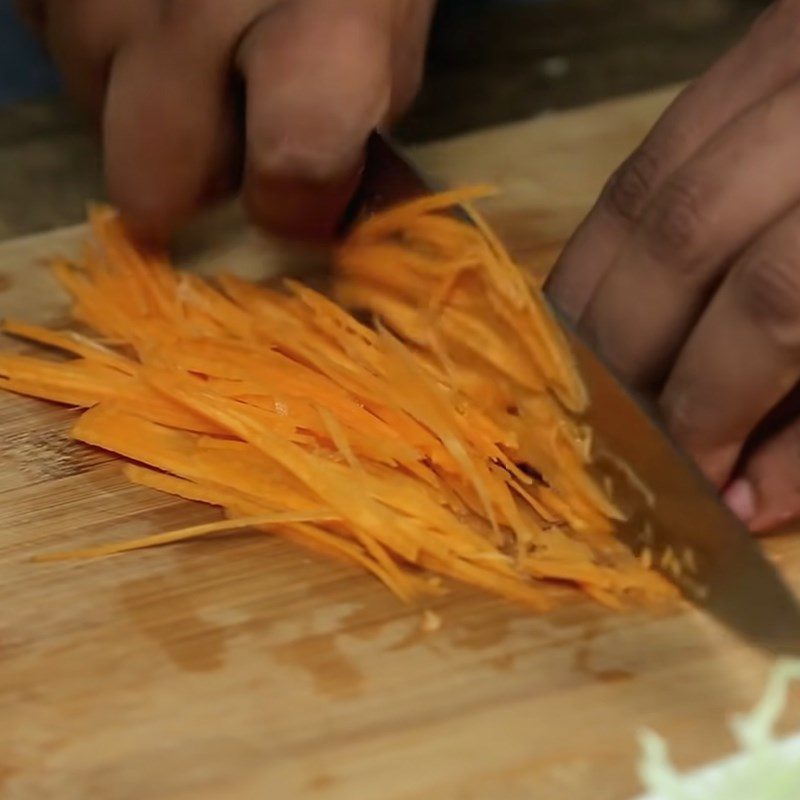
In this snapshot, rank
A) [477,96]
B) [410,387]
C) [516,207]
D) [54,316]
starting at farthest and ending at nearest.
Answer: [477,96]
[516,207]
[54,316]
[410,387]

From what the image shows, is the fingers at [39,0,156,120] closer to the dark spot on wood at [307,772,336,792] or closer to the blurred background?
the blurred background

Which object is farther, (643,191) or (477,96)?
(477,96)

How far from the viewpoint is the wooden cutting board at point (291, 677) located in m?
0.96

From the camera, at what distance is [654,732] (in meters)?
0.99

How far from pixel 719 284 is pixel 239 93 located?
56cm

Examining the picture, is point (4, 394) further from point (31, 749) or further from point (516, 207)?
point (516, 207)

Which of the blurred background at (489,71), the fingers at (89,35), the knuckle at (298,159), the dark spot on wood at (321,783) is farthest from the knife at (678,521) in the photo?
the blurred background at (489,71)

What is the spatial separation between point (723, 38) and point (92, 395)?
1.56 m

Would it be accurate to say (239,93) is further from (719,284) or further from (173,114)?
Result: (719,284)

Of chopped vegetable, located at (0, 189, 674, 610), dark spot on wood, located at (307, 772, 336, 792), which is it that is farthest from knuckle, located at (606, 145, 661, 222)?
dark spot on wood, located at (307, 772, 336, 792)

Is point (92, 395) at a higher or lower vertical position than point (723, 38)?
lower

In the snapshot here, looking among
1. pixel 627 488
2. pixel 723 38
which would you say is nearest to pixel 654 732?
pixel 627 488

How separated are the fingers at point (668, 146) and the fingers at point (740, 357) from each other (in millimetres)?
176

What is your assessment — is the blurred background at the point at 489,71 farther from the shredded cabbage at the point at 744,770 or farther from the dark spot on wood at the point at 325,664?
the shredded cabbage at the point at 744,770
